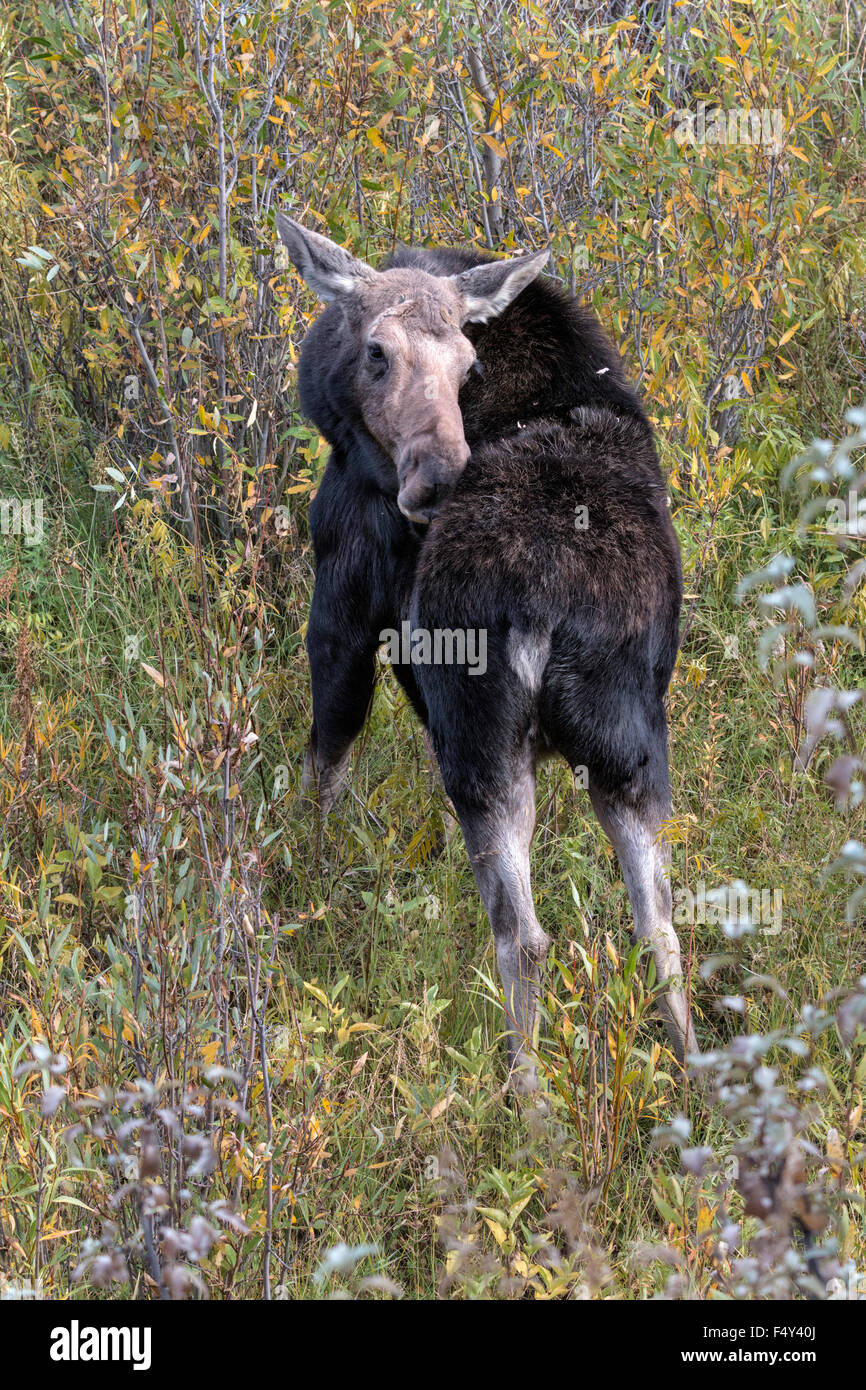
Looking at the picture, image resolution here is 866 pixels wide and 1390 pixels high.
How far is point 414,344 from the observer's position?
3768mm

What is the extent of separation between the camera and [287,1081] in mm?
3098

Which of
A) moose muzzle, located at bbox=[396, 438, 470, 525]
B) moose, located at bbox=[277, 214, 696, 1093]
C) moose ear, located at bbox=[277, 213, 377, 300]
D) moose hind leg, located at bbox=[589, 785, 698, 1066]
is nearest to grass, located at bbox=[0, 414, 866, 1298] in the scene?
moose hind leg, located at bbox=[589, 785, 698, 1066]

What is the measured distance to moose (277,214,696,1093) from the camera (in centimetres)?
334

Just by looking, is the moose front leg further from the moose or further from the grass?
the moose

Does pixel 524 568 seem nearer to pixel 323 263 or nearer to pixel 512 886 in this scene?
pixel 512 886

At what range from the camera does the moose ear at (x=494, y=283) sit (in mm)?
3846

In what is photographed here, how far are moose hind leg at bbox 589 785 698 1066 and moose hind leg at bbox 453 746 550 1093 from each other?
0.74ft

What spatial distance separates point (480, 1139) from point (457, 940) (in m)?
0.89

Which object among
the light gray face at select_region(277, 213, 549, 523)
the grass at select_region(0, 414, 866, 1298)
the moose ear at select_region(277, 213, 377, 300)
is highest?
the moose ear at select_region(277, 213, 377, 300)

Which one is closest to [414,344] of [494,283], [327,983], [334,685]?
[494,283]

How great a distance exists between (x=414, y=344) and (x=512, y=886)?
1.56 meters
